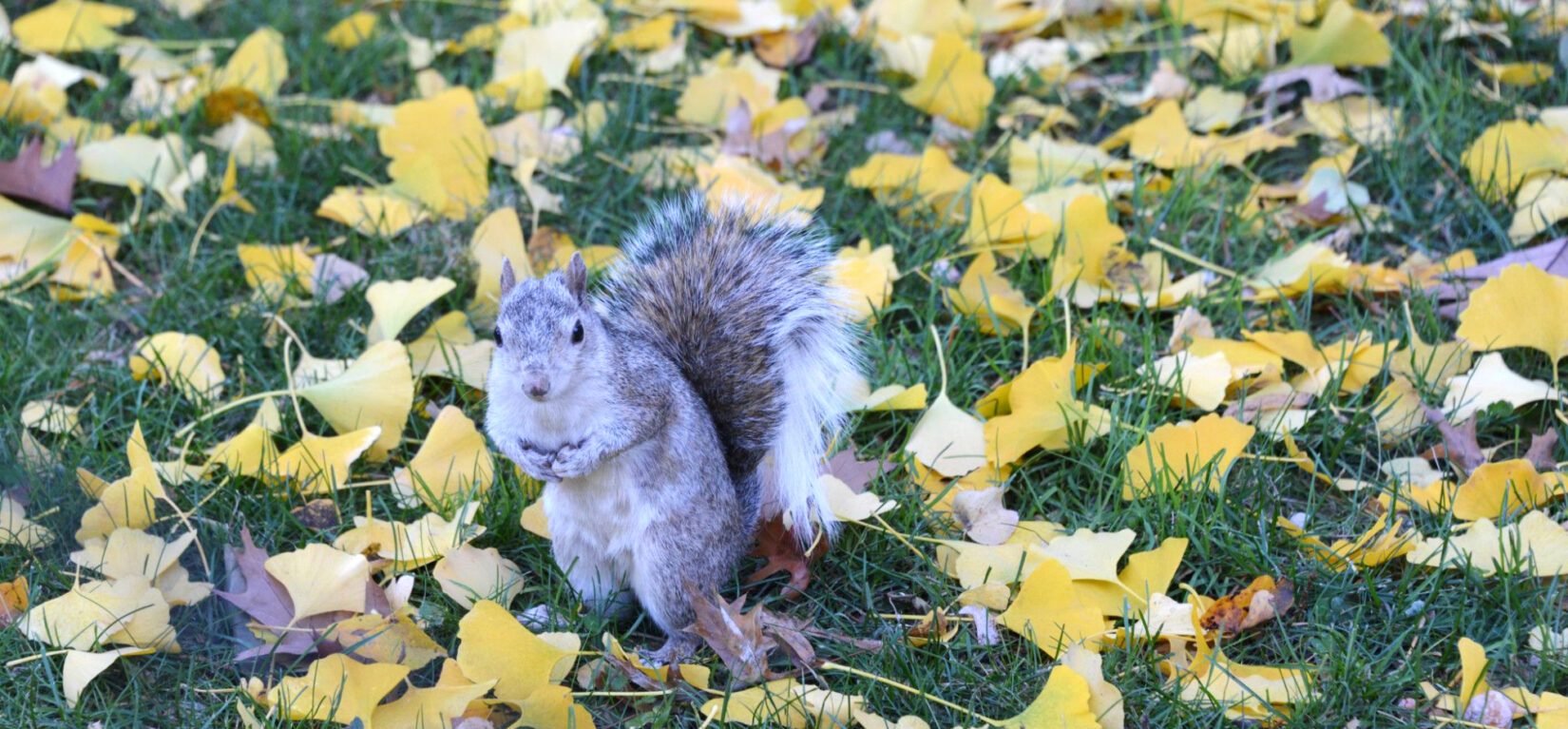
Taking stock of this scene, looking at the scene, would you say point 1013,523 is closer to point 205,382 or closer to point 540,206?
point 540,206

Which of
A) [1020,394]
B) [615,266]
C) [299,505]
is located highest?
[615,266]

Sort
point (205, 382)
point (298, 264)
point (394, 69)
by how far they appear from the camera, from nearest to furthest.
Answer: point (205, 382) < point (298, 264) < point (394, 69)

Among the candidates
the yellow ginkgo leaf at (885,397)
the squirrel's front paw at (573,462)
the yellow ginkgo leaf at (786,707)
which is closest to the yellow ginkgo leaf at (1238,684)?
the yellow ginkgo leaf at (786,707)

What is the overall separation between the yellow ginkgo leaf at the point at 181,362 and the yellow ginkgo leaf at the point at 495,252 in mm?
437

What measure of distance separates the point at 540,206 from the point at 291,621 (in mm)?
1078

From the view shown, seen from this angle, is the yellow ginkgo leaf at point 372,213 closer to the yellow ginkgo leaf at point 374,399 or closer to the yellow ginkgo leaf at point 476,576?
the yellow ginkgo leaf at point 374,399

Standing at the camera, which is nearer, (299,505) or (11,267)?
(299,505)

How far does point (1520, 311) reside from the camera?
7.06ft

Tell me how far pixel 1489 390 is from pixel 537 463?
141cm

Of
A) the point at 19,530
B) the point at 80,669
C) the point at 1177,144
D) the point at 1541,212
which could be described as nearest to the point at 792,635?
the point at 80,669

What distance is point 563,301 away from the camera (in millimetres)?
1732

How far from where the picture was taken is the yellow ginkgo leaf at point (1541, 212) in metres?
2.50

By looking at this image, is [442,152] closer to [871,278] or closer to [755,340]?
[871,278]

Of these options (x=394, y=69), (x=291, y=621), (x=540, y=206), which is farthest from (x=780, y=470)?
(x=394, y=69)
